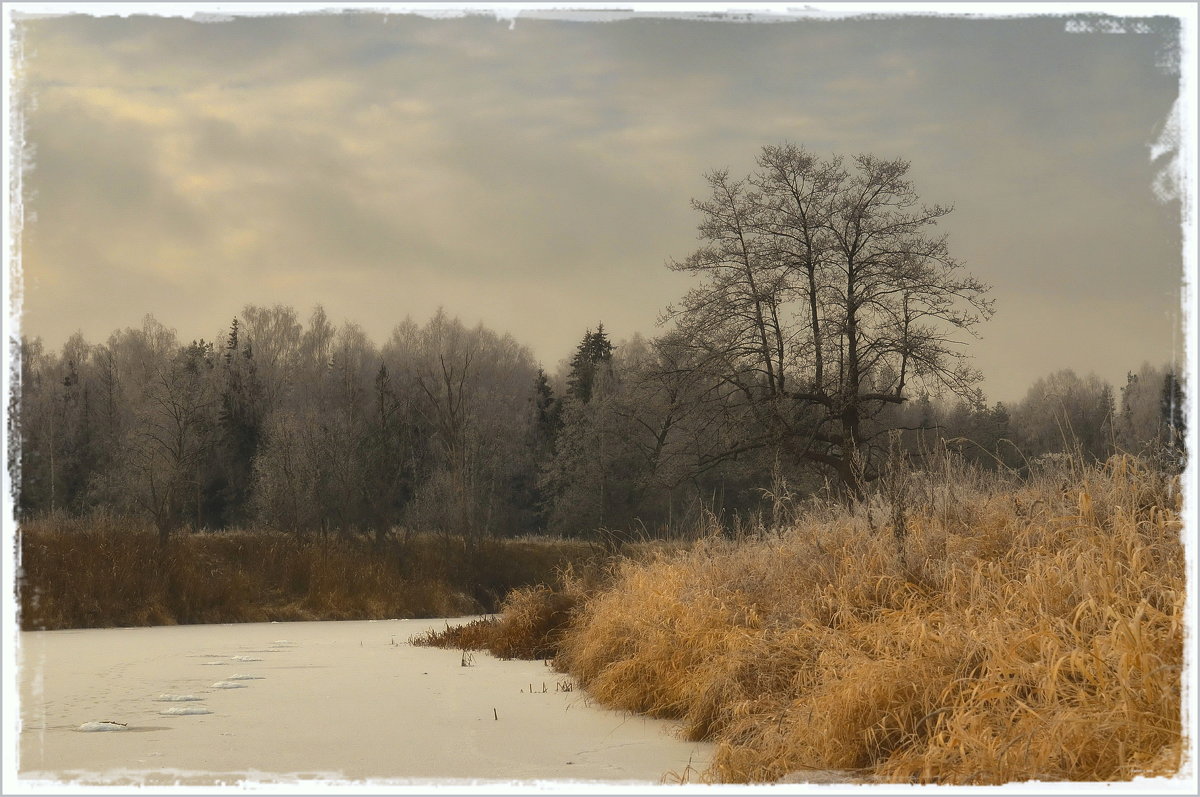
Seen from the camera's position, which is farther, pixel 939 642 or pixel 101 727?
pixel 101 727

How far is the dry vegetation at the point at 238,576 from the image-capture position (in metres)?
21.4

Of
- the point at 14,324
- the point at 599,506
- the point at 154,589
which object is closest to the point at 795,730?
the point at 14,324

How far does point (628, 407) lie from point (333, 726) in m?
24.8

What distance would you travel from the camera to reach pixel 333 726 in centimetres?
709

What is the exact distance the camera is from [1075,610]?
5.02 m

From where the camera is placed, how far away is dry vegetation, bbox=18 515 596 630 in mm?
21422

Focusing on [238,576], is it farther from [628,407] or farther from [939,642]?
[939,642]

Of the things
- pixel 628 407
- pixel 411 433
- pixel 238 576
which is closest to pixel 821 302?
pixel 628 407

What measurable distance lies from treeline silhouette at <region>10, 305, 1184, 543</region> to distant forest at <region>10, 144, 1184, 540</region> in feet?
0.40

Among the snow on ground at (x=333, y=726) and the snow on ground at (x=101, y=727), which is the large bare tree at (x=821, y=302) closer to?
the snow on ground at (x=333, y=726)

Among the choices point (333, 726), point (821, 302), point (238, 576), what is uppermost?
point (821, 302)

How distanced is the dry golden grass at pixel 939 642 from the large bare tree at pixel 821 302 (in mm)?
12785

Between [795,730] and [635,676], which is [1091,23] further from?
[635,676]

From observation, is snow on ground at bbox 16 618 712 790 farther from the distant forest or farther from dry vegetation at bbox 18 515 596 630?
dry vegetation at bbox 18 515 596 630
